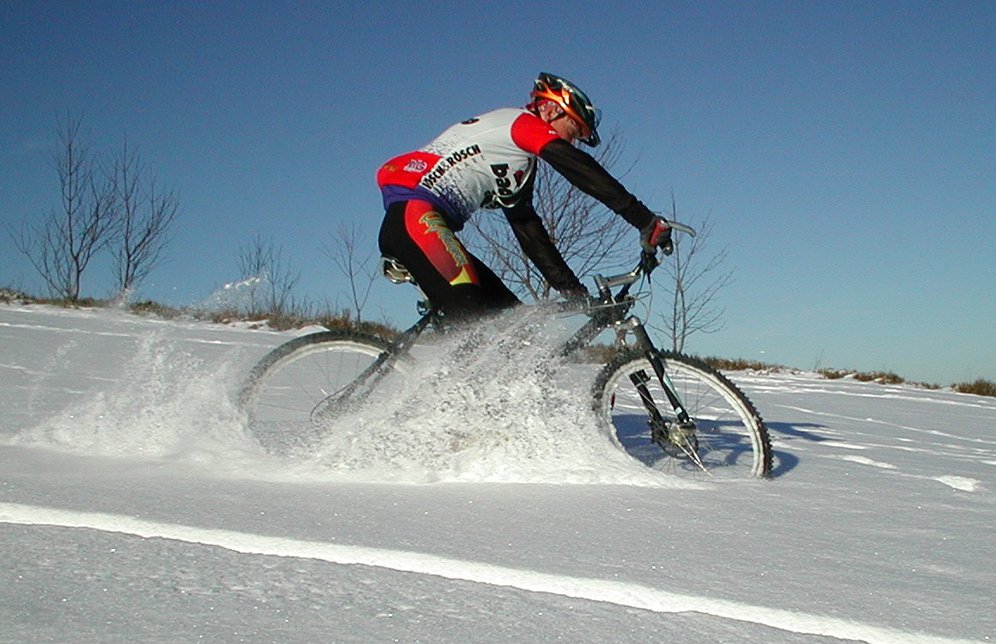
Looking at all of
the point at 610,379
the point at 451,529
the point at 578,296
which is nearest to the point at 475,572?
the point at 451,529

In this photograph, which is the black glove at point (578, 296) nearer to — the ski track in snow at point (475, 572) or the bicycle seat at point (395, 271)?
the bicycle seat at point (395, 271)

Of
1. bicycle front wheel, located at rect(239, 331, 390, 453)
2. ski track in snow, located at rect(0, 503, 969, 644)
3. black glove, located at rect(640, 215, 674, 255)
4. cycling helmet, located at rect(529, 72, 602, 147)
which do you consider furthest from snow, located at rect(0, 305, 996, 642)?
cycling helmet, located at rect(529, 72, 602, 147)

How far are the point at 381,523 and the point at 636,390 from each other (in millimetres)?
1730

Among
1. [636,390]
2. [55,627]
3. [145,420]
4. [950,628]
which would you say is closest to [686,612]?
[950,628]

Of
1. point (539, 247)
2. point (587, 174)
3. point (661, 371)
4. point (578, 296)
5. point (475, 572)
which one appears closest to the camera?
point (475, 572)

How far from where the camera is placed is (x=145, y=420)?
9.27 ft

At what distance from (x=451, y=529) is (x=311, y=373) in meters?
1.83

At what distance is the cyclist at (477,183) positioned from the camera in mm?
2951

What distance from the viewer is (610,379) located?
309cm

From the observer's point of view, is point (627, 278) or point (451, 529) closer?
point (451, 529)

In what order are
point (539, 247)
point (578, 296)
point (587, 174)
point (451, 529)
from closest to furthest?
1. point (451, 529)
2. point (587, 174)
3. point (578, 296)
4. point (539, 247)

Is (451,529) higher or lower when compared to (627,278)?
lower

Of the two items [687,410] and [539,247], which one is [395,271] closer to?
[539,247]

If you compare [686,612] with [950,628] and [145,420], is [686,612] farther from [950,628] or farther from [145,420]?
[145,420]
